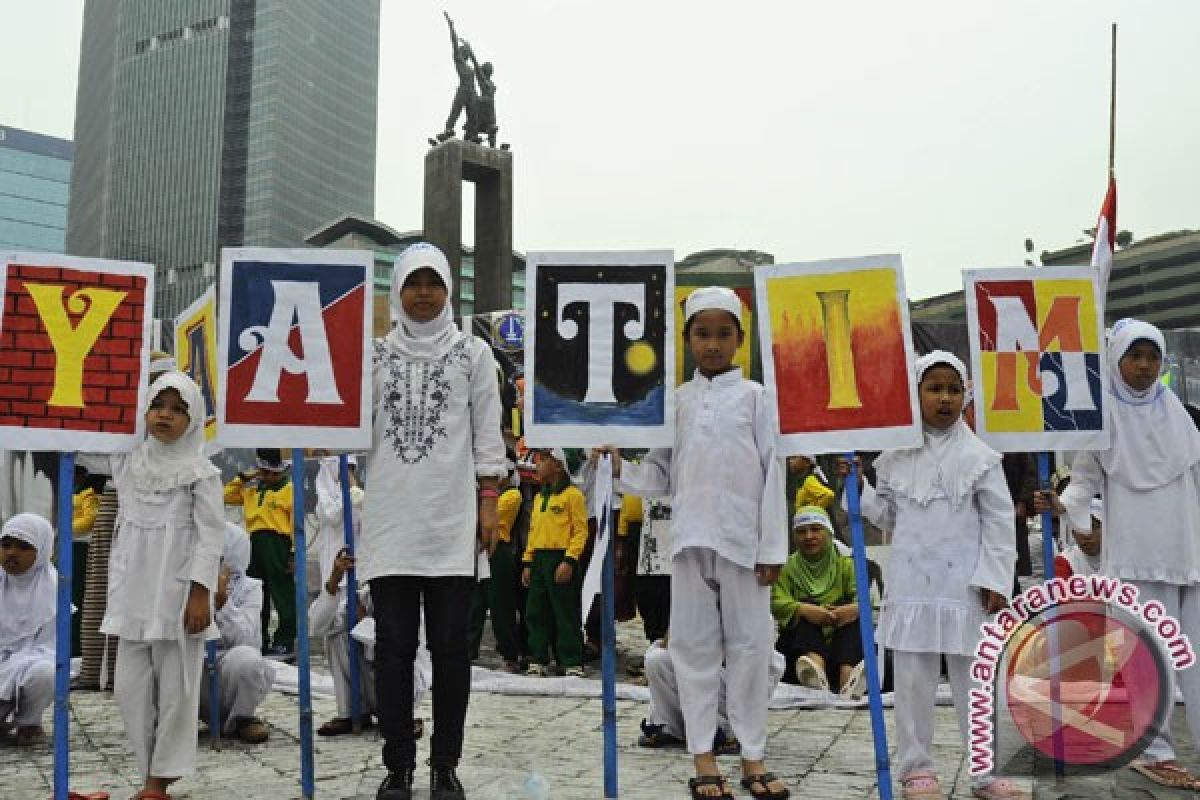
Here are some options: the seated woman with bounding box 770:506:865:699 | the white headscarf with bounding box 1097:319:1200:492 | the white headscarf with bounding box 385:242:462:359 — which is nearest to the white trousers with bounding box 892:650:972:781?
the white headscarf with bounding box 1097:319:1200:492

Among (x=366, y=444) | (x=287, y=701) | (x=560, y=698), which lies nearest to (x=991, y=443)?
(x=366, y=444)

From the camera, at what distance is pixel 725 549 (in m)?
4.07

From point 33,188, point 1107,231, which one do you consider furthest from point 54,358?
point 33,188

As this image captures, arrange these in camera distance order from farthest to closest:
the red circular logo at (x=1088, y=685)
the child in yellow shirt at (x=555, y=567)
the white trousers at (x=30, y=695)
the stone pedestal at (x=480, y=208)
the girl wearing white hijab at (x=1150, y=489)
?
the stone pedestal at (x=480, y=208)
the child in yellow shirt at (x=555, y=567)
the white trousers at (x=30, y=695)
the girl wearing white hijab at (x=1150, y=489)
the red circular logo at (x=1088, y=685)

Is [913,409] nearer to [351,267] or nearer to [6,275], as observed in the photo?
[351,267]

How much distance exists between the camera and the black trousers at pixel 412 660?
152 inches

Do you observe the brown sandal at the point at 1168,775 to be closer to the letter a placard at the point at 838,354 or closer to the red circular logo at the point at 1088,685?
the red circular logo at the point at 1088,685

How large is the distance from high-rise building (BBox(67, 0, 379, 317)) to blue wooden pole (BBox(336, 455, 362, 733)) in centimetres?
8871

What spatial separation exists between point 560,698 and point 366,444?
Answer: 320 centimetres

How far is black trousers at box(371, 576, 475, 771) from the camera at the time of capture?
3871 millimetres

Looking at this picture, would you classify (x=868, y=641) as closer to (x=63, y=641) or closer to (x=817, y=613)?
(x=817, y=613)

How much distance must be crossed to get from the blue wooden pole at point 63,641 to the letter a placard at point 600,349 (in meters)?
1.81

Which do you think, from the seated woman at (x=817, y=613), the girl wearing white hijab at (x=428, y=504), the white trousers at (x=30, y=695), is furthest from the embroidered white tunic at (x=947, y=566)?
the white trousers at (x=30, y=695)

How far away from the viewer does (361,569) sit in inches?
157
